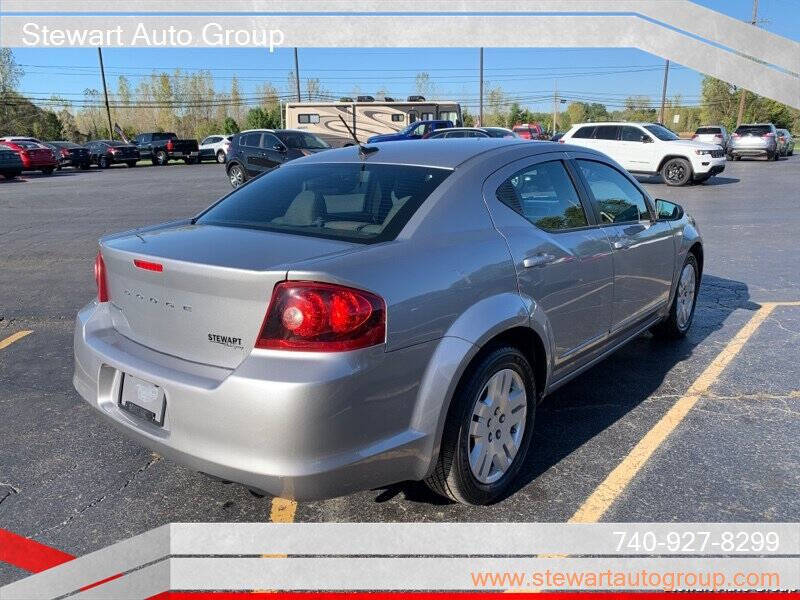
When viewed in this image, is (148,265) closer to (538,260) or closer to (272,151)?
(538,260)

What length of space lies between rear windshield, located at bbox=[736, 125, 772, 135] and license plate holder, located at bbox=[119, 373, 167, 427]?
34195mm

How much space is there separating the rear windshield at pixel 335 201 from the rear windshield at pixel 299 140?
15.8m

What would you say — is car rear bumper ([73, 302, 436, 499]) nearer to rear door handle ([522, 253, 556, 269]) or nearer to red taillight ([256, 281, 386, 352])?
red taillight ([256, 281, 386, 352])

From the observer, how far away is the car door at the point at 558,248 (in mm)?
3066

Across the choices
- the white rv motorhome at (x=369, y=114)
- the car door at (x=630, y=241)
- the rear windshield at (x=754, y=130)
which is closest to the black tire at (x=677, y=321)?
the car door at (x=630, y=241)

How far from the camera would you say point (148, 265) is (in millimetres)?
2568

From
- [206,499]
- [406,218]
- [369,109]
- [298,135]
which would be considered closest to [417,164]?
[406,218]

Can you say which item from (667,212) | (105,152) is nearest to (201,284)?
(667,212)

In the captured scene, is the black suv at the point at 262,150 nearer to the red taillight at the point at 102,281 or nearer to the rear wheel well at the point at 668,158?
the rear wheel well at the point at 668,158

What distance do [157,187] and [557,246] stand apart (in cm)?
1921

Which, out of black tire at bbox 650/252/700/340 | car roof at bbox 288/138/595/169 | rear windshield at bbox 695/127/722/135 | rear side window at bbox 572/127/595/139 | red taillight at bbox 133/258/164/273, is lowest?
black tire at bbox 650/252/700/340

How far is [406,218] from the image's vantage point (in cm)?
272

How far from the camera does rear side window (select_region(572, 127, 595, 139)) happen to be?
62.9 feet

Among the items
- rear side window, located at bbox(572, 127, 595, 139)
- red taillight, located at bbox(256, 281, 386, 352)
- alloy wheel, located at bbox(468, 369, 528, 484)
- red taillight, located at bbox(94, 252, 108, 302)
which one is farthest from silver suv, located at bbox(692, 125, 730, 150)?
red taillight, located at bbox(256, 281, 386, 352)
